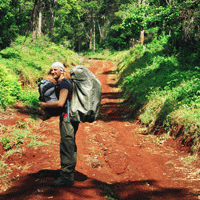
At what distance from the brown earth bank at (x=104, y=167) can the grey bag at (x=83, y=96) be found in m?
1.19

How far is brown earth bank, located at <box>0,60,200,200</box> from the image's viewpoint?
3646 mm

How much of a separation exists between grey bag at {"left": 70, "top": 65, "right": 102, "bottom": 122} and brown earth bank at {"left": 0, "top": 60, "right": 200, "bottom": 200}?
119 cm

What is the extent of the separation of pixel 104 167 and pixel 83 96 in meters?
2.60

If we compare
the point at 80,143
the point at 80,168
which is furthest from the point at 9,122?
the point at 80,168

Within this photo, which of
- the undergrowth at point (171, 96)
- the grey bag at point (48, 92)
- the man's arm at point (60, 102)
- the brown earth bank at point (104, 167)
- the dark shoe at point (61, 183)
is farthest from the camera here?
the undergrowth at point (171, 96)

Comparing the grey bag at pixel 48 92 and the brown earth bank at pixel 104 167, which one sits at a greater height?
the grey bag at pixel 48 92

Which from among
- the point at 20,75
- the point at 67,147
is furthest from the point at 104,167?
→ the point at 20,75

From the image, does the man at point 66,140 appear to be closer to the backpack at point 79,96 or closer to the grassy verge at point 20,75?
the backpack at point 79,96

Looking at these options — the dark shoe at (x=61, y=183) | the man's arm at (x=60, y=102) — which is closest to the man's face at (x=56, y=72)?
the man's arm at (x=60, y=102)

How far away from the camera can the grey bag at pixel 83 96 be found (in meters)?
3.42

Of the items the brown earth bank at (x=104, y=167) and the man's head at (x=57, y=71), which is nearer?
the man's head at (x=57, y=71)

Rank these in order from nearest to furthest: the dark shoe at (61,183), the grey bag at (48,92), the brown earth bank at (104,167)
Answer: the grey bag at (48,92), the dark shoe at (61,183), the brown earth bank at (104,167)

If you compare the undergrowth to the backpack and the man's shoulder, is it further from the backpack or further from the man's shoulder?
the man's shoulder

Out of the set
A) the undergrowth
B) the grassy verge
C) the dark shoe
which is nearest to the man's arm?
the dark shoe
